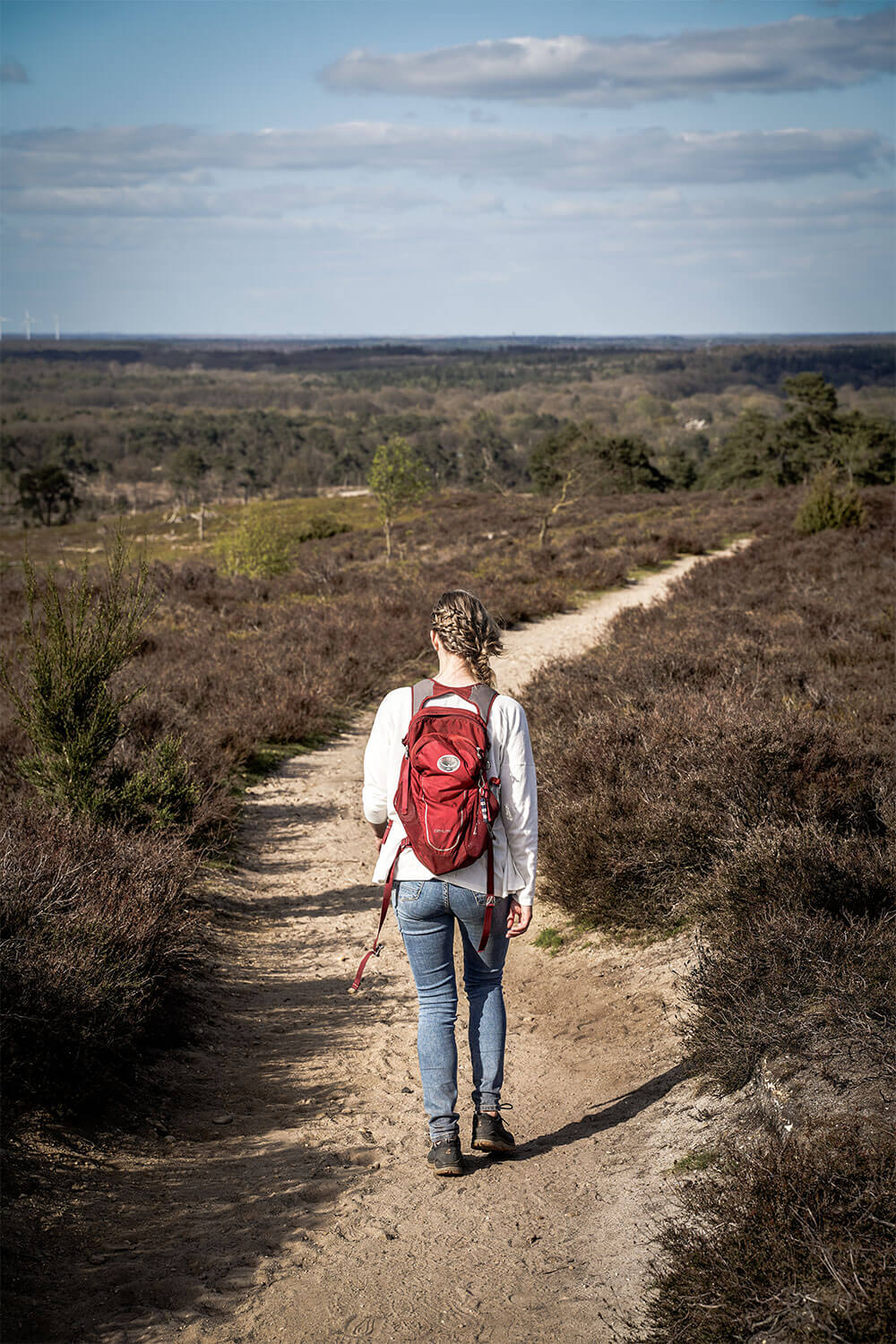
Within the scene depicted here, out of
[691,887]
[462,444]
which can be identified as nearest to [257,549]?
[691,887]

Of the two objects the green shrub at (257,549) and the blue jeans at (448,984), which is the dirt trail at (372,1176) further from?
the green shrub at (257,549)

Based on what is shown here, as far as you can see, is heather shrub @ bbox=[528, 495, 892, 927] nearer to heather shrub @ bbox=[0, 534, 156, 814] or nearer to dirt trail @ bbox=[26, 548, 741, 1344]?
dirt trail @ bbox=[26, 548, 741, 1344]

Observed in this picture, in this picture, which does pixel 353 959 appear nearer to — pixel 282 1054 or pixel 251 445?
pixel 282 1054

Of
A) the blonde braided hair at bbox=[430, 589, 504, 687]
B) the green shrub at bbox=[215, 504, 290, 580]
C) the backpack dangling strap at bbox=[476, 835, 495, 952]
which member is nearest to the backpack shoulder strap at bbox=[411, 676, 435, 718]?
the blonde braided hair at bbox=[430, 589, 504, 687]

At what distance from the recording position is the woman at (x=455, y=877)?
3.40 m

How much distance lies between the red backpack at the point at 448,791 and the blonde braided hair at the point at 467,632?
6.3 inches

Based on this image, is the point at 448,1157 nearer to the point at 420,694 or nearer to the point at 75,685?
the point at 420,694

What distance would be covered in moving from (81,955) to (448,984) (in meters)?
1.53

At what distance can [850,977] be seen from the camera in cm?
348

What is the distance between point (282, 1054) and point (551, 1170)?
1658 millimetres

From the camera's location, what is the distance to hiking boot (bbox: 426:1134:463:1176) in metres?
3.55

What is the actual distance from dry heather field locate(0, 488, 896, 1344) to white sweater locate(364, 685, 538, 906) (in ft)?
3.36

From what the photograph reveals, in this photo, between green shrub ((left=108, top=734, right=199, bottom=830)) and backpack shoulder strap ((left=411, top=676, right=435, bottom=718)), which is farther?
green shrub ((left=108, top=734, right=199, bottom=830))

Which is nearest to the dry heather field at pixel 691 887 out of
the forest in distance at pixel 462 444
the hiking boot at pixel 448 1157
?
the hiking boot at pixel 448 1157
